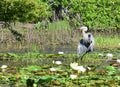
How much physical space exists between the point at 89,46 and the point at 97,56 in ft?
3.21

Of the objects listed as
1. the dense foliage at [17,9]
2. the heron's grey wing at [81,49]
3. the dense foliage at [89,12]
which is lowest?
the dense foliage at [89,12]

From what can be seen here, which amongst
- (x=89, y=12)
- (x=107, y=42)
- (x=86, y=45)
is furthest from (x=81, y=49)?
(x=89, y=12)

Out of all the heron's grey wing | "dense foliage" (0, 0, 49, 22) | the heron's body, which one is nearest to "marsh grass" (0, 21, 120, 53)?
"dense foliage" (0, 0, 49, 22)

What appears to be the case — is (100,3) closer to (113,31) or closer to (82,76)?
(113,31)

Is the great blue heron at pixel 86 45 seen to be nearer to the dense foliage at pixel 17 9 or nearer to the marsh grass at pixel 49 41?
the dense foliage at pixel 17 9

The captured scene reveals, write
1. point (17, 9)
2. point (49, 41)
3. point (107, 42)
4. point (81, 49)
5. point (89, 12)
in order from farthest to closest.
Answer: point (89, 12), point (49, 41), point (107, 42), point (17, 9), point (81, 49)

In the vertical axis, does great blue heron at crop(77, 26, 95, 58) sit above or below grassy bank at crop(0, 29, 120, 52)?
above

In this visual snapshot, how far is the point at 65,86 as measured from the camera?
819 cm

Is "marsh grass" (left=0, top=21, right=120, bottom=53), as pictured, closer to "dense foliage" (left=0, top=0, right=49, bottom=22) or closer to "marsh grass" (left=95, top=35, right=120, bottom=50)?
"marsh grass" (left=95, top=35, right=120, bottom=50)

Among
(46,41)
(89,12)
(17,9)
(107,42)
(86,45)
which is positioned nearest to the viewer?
(86,45)

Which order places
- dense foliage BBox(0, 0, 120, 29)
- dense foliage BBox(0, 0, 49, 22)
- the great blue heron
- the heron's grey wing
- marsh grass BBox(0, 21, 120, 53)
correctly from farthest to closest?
dense foliage BBox(0, 0, 120, 29)
marsh grass BBox(0, 21, 120, 53)
dense foliage BBox(0, 0, 49, 22)
the great blue heron
the heron's grey wing

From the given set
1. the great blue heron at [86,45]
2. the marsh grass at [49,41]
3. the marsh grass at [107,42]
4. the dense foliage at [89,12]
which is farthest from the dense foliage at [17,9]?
the dense foliage at [89,12]

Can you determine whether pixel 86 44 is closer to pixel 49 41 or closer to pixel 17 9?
pixel 17 9

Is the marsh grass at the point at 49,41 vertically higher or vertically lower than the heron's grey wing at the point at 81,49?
lower
